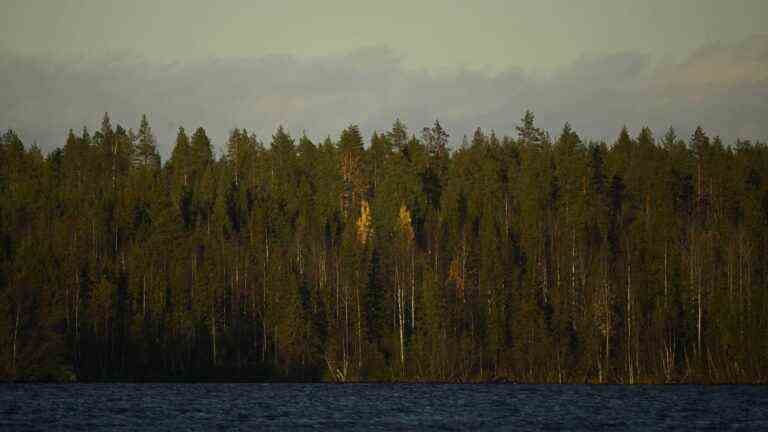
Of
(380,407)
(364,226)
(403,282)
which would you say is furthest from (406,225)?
(380,407)

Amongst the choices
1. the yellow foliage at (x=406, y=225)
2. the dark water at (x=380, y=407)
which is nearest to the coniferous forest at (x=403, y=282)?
the yellow foliage at (x=406, y=225)

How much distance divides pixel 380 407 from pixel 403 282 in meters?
38.7

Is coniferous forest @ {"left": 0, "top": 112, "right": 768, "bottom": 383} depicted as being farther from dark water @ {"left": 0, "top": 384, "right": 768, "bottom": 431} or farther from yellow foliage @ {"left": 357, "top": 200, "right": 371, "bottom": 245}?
dark water @ {"left": 0, "top": 384, "right": 768, "bottom": 431}

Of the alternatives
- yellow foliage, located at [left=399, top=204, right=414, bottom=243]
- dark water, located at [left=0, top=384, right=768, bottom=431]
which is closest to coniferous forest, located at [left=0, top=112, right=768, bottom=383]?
yellow foliage, located at [left=399, top=204, right=414, bottom=243]

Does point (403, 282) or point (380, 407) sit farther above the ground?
point (403, 282)

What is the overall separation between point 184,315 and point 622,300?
38.8m

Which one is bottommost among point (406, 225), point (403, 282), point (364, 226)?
point (403, 282)

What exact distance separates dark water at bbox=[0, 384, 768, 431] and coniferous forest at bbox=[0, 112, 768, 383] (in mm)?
6099

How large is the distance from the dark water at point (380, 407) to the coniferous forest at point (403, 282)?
6099mm

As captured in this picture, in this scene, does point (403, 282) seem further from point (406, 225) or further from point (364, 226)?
point (364, 226)

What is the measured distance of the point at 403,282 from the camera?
9912 cm

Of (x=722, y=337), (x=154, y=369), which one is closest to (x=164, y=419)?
(x=154, y=369)

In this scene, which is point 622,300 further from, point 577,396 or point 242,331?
point 242,331

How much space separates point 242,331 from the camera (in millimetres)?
96625
